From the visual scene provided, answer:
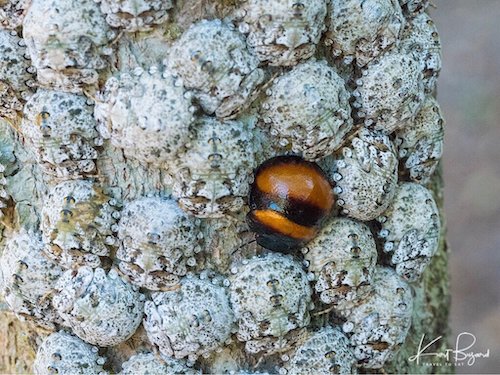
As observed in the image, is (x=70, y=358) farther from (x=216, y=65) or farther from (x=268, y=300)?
(x=216, y=65)

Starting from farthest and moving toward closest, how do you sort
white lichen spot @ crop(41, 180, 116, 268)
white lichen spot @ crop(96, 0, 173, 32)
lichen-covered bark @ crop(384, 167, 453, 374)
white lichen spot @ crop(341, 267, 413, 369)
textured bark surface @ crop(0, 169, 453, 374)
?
lichen-covered bark @ crop(384, 167, 453, 374), textured bark surface @ crop(0, 169, 453, 374), white lichen spot @ crop(341, 267, 413, 369), white lichen spot @ crop(41, 180, 116, 268), white lichen spot @ crop(96, 0, 173, 32)

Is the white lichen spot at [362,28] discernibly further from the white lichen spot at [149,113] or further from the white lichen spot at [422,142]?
the white lichen spot at [149,113]

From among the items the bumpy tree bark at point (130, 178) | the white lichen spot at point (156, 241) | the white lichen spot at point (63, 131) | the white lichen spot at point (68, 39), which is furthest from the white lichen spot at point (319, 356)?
the white lichen spot at point (68, 39)

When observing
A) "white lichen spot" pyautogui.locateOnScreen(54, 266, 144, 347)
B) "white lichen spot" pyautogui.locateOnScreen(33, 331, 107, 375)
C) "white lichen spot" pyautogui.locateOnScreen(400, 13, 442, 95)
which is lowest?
"white lichen spot" pyautogui.locateOnScreen(33, 331, 107, 375)

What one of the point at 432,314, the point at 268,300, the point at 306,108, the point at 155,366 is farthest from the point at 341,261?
the point at 432,314

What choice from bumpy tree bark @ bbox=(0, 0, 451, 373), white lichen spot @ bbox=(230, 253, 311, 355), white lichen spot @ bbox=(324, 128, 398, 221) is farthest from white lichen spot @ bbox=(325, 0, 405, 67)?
white lichen spot @ bbox=(230, 253, 311, 355)

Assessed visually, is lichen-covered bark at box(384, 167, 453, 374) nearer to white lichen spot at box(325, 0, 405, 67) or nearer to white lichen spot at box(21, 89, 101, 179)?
white lichen spot at box(325, 0, 405, 67)

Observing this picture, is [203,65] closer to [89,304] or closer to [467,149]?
[89,304]
